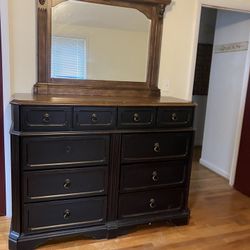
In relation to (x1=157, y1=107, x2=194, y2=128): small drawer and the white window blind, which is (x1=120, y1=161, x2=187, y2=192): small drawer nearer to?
(x1=157, y1=107, x2=194, y2=128): small drawer

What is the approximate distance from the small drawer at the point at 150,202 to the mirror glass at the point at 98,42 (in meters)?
0.99

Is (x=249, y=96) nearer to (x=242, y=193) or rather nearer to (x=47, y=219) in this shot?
(x=242, y=193)

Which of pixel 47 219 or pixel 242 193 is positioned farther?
pixel 242 193

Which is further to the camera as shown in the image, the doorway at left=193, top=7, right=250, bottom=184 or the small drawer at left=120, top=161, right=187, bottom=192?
the doorway at left=193, top=7, right=250, bottom=184

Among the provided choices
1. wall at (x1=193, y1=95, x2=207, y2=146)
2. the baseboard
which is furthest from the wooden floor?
wall at (x1=193, y1=95, x2=207, y2=146)

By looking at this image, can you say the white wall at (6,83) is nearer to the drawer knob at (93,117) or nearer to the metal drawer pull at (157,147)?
the drawer knob at (93,117)

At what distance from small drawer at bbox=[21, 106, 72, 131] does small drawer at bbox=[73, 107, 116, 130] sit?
5 cm

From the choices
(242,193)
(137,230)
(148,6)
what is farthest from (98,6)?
(242,193)

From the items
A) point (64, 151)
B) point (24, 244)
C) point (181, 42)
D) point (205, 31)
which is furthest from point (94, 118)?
point (205, 31)

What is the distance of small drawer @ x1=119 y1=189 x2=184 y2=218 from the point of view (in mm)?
2150

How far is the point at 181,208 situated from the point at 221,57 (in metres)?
2.09

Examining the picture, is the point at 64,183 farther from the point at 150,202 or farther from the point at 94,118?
the point at 150,202

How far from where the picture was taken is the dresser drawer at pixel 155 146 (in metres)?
2.04

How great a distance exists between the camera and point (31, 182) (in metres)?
1.86
